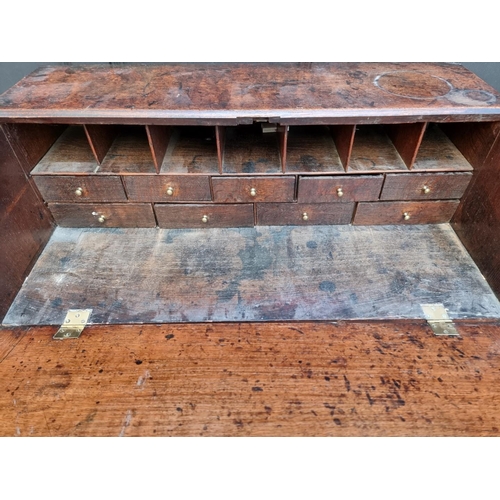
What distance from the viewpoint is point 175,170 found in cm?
132

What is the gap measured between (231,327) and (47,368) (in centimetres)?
53

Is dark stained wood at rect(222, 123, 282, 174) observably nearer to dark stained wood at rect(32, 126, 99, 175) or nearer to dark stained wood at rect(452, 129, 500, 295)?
dark stained wood at rect(32, 126, 99, 175)

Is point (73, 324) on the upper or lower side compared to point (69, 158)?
lower

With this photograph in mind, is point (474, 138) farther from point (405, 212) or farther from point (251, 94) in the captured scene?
point (251, 94)

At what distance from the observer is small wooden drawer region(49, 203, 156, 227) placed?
56.4 inches

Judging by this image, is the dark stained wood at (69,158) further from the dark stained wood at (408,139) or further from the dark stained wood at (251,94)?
the dark stained wood at (408,139)

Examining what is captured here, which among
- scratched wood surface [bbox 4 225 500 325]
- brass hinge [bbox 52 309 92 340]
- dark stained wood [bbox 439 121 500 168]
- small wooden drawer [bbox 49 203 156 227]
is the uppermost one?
dark stained wood [bbox 439 121 500 168]

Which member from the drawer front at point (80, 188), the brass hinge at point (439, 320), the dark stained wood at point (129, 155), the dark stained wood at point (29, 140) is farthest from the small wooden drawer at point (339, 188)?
the dark stained wood at point (29, 140)

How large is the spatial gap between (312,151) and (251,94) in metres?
0.32

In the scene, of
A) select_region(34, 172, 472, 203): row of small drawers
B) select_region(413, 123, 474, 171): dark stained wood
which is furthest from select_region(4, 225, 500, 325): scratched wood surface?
select_region(413, 123, 474, 171): dark stained wood

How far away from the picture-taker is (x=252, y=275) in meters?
1.31

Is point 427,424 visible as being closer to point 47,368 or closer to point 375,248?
point 375,248

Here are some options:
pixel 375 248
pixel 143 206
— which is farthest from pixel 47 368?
pixel 375 248

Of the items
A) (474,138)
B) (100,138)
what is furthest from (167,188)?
(474,138)
